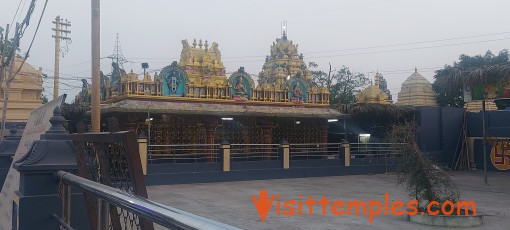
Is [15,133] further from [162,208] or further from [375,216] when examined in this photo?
[162,208]

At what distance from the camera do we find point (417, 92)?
32438 mm

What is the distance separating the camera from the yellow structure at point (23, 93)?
26672 millimetres

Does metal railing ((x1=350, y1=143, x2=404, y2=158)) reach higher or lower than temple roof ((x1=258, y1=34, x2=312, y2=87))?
lower

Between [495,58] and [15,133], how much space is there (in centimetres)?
3487

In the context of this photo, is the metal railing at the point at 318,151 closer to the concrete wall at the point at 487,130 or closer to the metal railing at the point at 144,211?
the concrete wall at the point at 487,130

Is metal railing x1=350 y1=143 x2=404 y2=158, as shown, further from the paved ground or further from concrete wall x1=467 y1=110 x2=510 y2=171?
concrete wall x1=467 y1=110 x2=510 y2=171

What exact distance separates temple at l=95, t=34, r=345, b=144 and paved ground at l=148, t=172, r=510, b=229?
11.1ft

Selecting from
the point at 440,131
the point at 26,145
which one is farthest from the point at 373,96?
the point at 26,145

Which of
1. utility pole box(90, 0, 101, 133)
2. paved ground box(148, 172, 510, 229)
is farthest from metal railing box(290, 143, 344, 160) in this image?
utility pole box(90, 0, 101, 133)

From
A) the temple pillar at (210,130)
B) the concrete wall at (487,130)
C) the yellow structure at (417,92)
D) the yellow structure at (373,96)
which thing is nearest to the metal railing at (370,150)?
the yellow structure at (373,96)

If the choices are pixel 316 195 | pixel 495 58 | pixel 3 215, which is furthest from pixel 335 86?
pixel 3 215

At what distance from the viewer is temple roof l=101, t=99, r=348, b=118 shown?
16.4m

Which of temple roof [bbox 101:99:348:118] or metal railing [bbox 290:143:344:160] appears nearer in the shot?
temple roof [bbox 101:99:348:118]

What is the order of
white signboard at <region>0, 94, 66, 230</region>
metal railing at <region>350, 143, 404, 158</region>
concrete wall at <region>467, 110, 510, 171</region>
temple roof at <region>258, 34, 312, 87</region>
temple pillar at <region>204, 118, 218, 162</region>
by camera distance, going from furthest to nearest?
temple roof at <region>258, 34, 312, 87</region>
concrete wall at <region>467, 110, 510, 171</region>
metal railing at <region>350, 143, 404, 158</region>
temple pillar at <region>204, 118, 218, 162</region>
white signboard at <region>0, 94, 66, 230</region>
